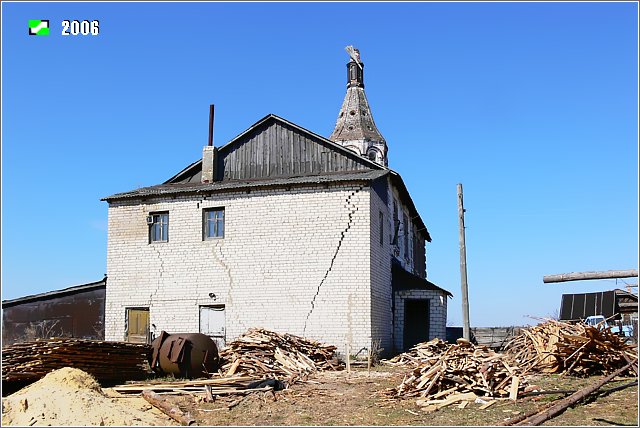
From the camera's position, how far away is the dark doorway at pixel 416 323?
26.4 meters

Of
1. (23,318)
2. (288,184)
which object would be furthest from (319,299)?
(23,318)

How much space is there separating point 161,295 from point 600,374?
46.1 feet

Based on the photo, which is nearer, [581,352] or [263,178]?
[581,352]

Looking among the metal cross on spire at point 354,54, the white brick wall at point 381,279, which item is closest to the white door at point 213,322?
the white brick wall at point 381,279

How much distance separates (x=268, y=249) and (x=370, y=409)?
10407mm

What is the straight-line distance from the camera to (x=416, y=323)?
27047 mm

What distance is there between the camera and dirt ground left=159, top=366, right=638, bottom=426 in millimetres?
10625

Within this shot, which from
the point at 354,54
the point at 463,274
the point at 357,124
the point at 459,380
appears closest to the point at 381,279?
the point at 463,274

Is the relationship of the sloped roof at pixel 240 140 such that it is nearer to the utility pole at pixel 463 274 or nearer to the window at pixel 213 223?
the window at pixel 213 223

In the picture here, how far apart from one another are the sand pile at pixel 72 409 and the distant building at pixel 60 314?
10.7 metres

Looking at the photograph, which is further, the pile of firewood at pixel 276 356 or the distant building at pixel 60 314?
the distant building at pixel 60 314

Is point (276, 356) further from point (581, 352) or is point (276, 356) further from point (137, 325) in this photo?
point (581, 352)

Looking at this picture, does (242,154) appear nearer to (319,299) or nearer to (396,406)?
(319,299)

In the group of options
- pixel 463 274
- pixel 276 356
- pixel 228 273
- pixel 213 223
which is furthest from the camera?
pixel 213 223
